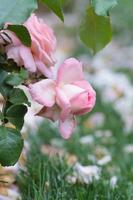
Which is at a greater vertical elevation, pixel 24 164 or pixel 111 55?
pixel 24 164

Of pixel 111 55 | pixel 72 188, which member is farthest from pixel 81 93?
pixel 111 55

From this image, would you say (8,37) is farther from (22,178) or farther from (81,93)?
(22,178)

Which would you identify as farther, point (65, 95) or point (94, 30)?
point (94, 30)

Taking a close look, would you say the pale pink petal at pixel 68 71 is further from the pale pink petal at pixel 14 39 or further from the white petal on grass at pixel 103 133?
the white petal on grass at pixel 103 133

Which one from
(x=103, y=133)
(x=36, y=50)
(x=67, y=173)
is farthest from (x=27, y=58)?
(x=103, y=133)

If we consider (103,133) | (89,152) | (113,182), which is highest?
(113,182)

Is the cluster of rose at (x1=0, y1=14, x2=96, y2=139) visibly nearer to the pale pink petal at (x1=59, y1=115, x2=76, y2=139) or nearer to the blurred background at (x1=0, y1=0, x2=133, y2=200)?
the pale pink petal at (x1=59, y1=115, x2=76, y2=139)

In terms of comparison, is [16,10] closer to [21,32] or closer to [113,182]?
[21,32]

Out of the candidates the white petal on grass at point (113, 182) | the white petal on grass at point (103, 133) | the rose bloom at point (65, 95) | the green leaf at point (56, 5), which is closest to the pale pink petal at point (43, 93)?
the rose bloom at point (65, 95)
